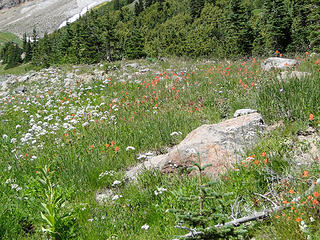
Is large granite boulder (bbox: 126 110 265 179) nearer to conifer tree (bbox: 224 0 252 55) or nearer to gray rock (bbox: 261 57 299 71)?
gray rock (bbox: 261 57 299 71)

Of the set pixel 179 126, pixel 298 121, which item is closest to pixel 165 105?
pixel 179 126

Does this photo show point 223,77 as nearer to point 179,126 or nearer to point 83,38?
point 179,126

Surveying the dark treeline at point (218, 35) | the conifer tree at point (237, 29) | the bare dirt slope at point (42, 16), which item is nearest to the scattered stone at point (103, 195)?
the dark treeline at point (218, 35)

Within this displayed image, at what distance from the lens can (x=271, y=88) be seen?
5.53m

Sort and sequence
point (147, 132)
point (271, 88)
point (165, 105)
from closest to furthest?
point (271, 88) < point (147, 132) < point (165, 105)

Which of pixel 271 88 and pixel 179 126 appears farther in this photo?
pixel 179 126

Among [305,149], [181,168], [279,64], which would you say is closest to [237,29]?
[279,64]

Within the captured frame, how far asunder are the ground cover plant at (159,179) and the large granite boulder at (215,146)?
0.25 meters

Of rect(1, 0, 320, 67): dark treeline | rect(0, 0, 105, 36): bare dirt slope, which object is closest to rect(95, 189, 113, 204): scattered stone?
rect(1, 0, 320, 67): dark treeline

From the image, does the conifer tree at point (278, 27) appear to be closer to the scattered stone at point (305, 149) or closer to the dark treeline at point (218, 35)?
the dark treeline at point (218, 35)

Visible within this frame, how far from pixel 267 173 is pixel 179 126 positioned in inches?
140

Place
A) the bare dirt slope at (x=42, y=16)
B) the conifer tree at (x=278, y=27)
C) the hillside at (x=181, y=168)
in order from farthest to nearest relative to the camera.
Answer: the bare dirt slope at (x=42, y=16)
the conifer tree at (x=278, y=27)
the hillside at (x=181, y=168)

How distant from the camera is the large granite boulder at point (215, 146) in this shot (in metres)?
4.10

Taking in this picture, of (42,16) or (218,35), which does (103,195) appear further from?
(42,16)
